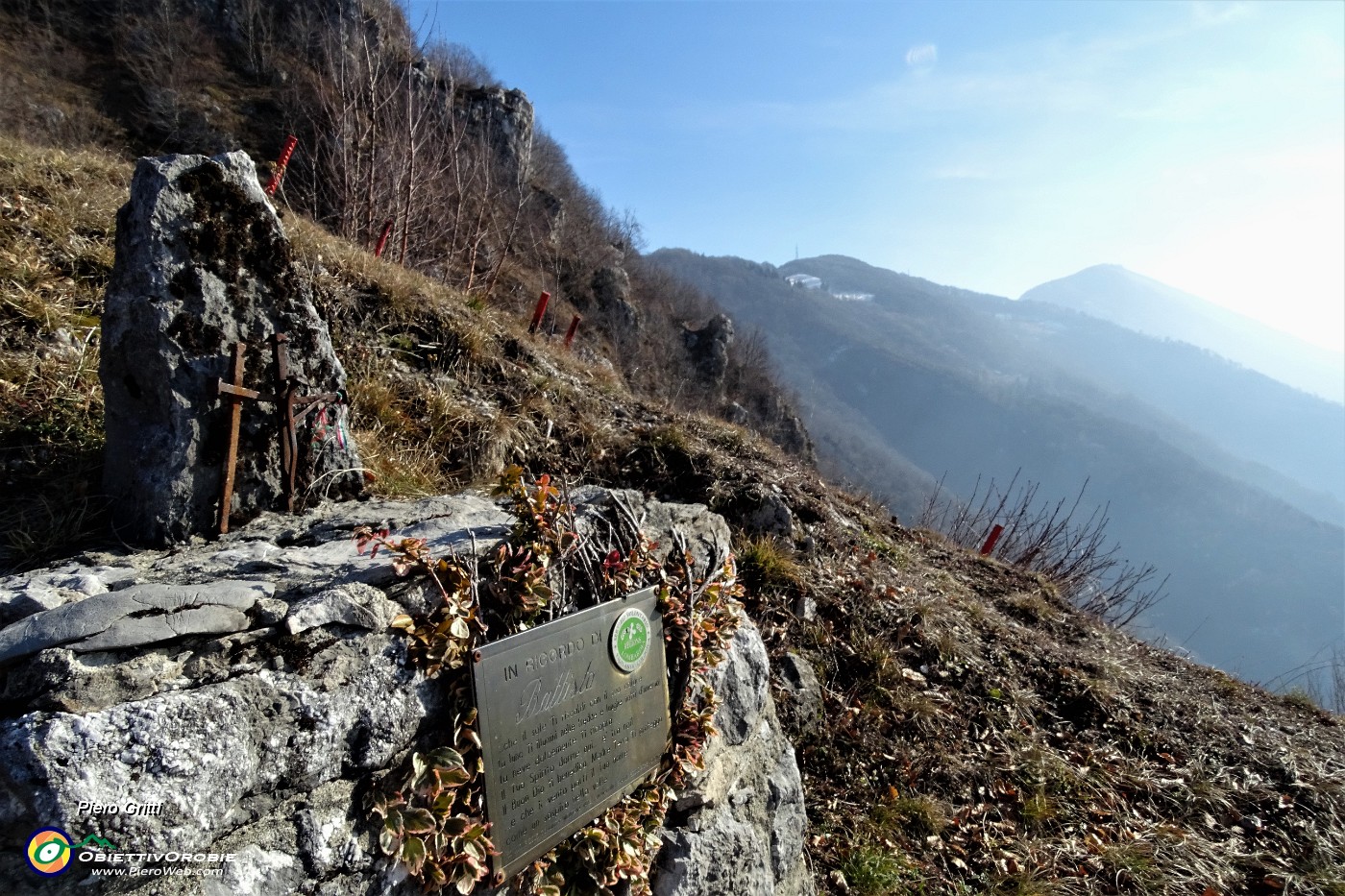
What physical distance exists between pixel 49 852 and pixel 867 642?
4.75m

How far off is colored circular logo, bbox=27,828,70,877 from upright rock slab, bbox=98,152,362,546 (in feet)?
4.32

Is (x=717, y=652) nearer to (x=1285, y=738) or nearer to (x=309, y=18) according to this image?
(x=1285, y=738)

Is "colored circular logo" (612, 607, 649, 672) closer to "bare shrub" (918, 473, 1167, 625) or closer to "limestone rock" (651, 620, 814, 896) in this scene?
"limestone rock" (651, 620, 814, 896)

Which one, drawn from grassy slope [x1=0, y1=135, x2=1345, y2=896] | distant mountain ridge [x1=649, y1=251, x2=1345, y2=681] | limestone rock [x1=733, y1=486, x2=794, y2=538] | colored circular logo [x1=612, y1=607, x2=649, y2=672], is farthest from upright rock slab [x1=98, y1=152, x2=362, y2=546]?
distant mountain ridge [x1=649, y1=251, x2=1345, y2=681]

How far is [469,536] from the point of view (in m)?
2.42

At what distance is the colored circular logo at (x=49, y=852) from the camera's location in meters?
1.35

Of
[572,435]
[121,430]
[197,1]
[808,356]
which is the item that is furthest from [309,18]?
[808,356]

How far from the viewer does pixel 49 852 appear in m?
1.36

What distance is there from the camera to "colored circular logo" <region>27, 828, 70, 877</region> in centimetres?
135

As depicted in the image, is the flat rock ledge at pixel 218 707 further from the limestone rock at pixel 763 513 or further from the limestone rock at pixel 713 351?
the limestone rock at pixel 713 351

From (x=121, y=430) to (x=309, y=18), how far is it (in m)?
30.6

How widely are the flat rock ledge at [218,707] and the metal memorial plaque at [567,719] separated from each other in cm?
25

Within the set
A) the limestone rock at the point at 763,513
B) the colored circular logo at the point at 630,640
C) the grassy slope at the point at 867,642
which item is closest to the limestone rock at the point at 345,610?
the colored circular logo at the point at 630,640

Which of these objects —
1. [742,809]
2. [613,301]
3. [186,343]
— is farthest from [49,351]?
[613,301]
